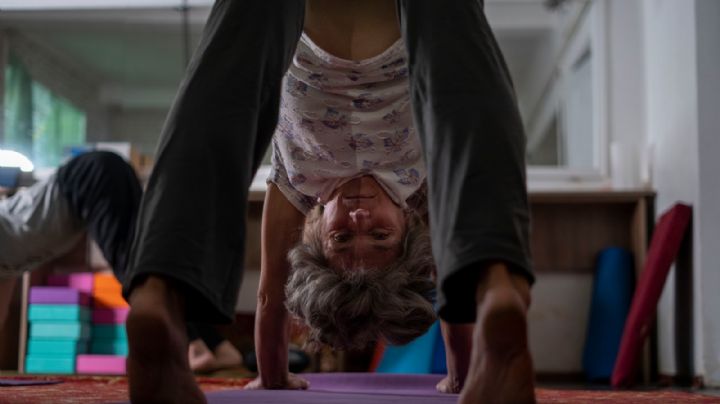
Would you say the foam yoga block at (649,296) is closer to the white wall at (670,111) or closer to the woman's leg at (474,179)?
the white wall at (670,111)

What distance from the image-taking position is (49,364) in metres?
3.64

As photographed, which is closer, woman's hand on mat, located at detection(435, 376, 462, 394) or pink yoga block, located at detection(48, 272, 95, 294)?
woman's hand on mat, located at detection(435, 376, 462, 394)

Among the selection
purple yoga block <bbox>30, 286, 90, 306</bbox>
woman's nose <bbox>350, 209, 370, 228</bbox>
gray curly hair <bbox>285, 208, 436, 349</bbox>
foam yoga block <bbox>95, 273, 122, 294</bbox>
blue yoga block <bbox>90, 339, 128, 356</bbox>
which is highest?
woman's nose <bbox>350, 209, 370, 228</bbox>

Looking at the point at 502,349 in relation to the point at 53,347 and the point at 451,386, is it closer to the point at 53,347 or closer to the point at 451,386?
the point at 451,386

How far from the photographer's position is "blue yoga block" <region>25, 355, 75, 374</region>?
3.62 m

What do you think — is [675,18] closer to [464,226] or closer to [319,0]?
[319,0]

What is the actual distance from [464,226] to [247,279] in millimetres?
3255

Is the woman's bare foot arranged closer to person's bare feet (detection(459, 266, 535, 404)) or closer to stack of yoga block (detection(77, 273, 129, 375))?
stack of yoga block (detection(77, 273, 129, 375))

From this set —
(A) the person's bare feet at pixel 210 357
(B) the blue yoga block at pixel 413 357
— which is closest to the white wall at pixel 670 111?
(B) the blue yoga block at pixel 413 357

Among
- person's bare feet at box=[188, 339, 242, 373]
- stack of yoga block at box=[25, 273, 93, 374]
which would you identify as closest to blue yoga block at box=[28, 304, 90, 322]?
stack of yoga block at box=[25, 273, 93, 374]

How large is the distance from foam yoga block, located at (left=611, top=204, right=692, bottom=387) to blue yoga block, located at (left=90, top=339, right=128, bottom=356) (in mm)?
2113

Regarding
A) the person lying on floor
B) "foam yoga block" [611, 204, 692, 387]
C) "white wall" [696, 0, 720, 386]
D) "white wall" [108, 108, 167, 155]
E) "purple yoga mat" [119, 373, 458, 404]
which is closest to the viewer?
"purple yoga mat" [119, 373, 458, 404]

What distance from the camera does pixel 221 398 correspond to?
5.12 feet

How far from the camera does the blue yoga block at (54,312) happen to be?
3.68 m
